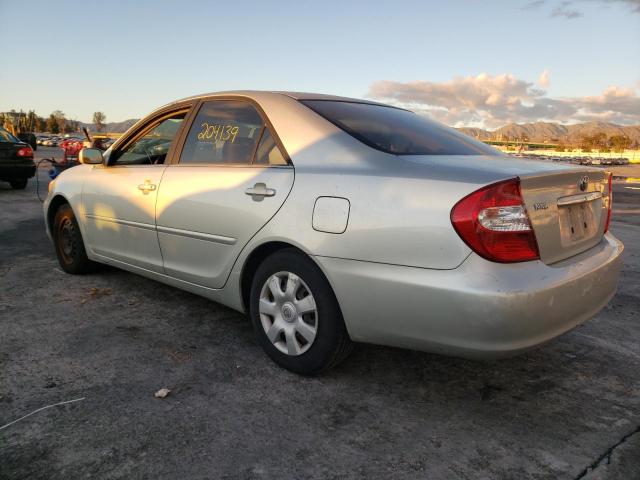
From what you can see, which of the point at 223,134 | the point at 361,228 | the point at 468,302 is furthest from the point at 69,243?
the point at 468,302

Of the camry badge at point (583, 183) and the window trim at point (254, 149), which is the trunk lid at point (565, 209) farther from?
the window trim at point (254, 149)

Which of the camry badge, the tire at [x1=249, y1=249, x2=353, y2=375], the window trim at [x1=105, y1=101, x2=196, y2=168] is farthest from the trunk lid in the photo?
the window trim at [x1=105, y1=101, x2=196, y2=168]

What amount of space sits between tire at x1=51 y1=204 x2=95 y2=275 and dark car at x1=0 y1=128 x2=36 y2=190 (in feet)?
26.7

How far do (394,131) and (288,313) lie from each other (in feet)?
3.91

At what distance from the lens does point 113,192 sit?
12.9ft

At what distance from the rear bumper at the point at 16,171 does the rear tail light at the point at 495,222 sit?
39.5 feet

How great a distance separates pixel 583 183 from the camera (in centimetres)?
258

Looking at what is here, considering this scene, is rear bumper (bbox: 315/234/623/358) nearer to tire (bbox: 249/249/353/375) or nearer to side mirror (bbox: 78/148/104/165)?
tire (bbox: 249/249/353/375)

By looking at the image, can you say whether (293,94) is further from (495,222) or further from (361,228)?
(495,222)

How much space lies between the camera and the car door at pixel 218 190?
2.86 m

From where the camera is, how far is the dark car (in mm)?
11414

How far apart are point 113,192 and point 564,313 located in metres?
3.19

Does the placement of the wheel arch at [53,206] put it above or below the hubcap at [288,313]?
above

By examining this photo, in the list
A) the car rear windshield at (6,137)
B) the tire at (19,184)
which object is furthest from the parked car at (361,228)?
the tire at (19,184)
